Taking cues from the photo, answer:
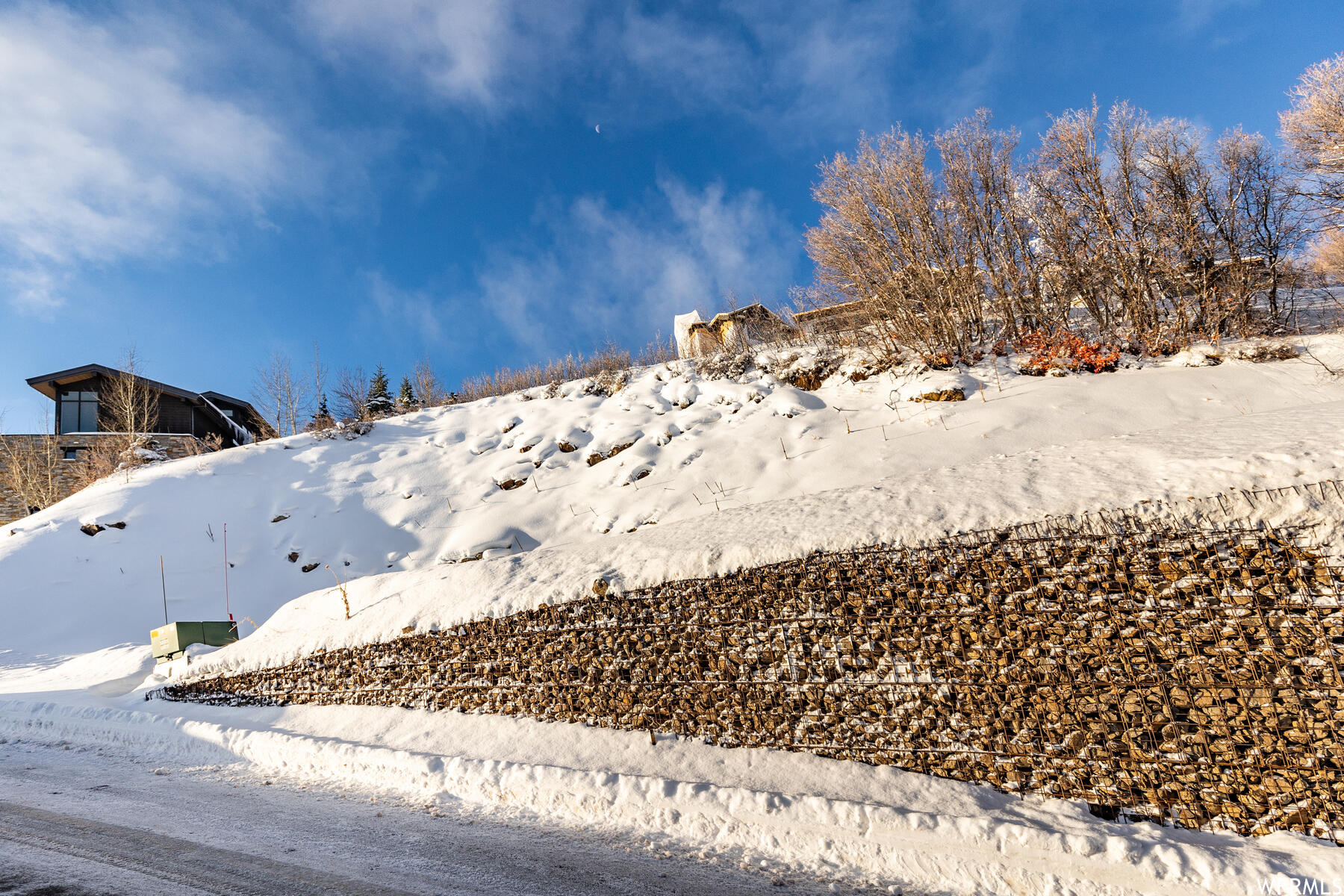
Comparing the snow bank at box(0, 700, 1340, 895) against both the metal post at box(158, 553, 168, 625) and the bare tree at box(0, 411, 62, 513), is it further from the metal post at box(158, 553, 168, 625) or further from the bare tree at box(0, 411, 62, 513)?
the bare tree at box(0, 411, 62, 513)

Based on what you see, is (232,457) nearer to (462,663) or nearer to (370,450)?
(370,450)

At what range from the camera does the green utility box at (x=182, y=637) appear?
35.7 feet

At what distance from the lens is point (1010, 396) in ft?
38.1

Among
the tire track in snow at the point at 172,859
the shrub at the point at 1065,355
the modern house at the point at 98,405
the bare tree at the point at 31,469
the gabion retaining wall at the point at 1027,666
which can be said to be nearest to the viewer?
the tire track in snow at the point at 172,859

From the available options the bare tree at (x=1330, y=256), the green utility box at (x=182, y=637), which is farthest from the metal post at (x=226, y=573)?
the bare tree at (x=1330, y=256)

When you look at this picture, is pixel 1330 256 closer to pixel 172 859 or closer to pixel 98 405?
pixel 172 859

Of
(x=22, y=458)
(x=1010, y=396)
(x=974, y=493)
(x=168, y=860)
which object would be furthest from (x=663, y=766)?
(x=22, y=458)

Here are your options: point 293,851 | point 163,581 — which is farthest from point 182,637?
point 293,851

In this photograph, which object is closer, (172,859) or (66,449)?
(172,859)

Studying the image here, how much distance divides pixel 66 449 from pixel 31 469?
1358mm

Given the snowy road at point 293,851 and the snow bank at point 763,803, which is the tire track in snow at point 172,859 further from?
the snow bank at point 763,803

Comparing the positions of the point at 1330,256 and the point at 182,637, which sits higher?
the point at 1330,256

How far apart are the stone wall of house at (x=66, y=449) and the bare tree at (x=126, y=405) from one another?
561mm

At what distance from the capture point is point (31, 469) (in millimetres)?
24328
